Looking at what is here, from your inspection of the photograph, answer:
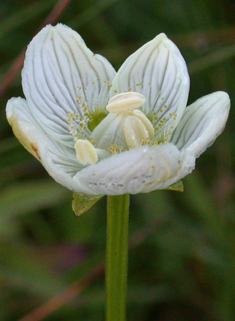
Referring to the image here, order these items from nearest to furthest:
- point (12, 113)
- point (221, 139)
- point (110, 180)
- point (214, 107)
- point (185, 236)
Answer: point (110, 180), point (12, 113), point (214, 107), point (185, 236), point (221, 139)

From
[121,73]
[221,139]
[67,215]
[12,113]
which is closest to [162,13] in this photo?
[221,139]

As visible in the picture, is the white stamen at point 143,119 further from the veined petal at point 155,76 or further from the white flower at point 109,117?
the veined petal at point 155,76

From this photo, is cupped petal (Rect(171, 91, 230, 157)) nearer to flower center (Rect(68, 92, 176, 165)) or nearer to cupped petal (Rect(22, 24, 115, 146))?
flower center (Rect(68, 92, 176, 165))

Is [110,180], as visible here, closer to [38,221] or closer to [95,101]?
[95,101]

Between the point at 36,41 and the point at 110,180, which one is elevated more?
the point at 36,41

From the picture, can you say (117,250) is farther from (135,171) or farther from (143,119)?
(143,119)

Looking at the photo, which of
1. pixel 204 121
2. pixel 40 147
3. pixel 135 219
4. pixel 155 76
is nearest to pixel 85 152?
pixel 40 147

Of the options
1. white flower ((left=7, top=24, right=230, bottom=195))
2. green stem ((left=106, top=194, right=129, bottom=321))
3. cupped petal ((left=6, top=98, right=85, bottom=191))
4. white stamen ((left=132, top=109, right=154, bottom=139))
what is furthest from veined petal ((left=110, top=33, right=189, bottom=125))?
green stem ((left=106, top=194, right=129, bottom=321))
